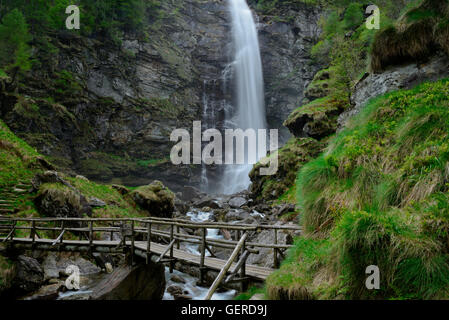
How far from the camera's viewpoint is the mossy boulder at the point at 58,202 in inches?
524

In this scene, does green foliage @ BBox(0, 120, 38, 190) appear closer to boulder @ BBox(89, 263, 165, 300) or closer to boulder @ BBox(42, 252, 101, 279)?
boulder @ BBox(42, 252, 101, 279)

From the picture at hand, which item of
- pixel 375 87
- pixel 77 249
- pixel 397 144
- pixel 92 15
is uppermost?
pixel 92 15

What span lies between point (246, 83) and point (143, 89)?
16366 millimetres

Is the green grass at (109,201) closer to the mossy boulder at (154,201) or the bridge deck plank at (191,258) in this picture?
the mossy boulder at (154,201)

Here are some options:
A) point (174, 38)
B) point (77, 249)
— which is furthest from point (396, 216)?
point (174, 38)

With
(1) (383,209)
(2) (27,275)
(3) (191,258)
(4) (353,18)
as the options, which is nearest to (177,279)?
(3) (191,258)

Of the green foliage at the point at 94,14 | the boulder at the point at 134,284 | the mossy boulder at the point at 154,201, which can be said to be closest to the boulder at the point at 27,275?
the boulder at the point at 134,284

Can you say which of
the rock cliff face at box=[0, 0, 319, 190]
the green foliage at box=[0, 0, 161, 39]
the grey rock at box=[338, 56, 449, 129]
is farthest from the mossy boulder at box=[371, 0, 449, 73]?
the green foliage at box=[0, 0, 161, 39]

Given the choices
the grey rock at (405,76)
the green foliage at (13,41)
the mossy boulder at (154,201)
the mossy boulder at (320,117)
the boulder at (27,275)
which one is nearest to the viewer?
the grey rock at (405,76)

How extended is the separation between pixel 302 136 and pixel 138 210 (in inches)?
543

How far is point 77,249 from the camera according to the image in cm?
1035

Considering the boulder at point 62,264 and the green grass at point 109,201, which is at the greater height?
the green grass at point 109,201

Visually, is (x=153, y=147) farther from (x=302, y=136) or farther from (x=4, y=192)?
(x=4, y=192)

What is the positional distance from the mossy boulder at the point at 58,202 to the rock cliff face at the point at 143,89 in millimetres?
14083
